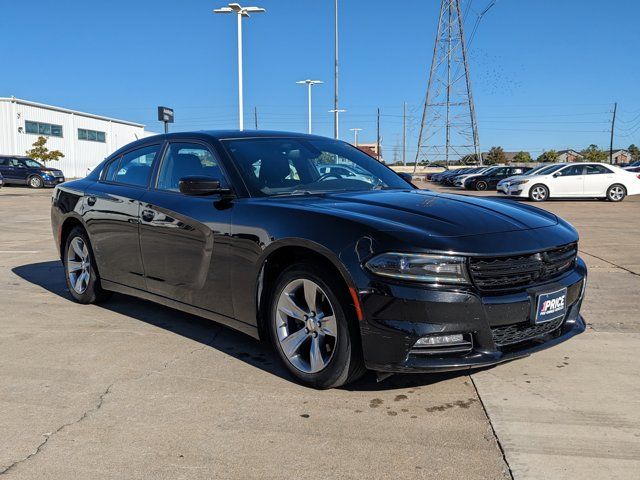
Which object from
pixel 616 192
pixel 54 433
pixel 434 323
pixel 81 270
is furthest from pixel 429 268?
pixel 616 192

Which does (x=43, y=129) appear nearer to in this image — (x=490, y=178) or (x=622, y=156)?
(x=490, y=178)

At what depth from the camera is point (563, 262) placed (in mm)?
3561

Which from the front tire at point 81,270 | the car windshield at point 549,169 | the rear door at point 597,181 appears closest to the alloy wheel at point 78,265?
the front tire at point 81,270

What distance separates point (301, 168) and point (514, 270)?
5.96 ft

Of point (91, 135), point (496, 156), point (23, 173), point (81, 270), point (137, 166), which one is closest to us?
point (137, 166)

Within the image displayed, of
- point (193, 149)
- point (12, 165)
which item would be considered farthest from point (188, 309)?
point (12, 165)

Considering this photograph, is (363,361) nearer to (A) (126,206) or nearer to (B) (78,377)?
(B) (78,377)

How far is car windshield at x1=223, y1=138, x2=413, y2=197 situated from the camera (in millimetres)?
4137

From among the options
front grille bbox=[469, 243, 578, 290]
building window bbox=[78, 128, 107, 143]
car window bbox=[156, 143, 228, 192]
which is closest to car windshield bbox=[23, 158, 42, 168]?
building window bbox=[78, 128, 107, 143]

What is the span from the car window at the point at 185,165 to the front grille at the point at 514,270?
6.33ft

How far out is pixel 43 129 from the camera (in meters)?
45.8

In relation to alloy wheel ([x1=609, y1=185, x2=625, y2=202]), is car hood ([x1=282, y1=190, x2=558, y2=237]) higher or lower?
higher

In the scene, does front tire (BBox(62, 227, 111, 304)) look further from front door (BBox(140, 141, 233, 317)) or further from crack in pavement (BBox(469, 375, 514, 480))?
crack in pavement (BBox(469, 375, 514, 480))

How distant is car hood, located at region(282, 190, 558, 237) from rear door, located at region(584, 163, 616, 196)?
19.6m
